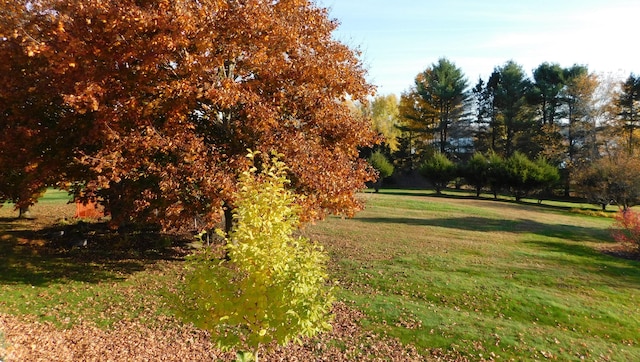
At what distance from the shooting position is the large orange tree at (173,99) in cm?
1001

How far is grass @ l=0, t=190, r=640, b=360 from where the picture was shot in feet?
33.4

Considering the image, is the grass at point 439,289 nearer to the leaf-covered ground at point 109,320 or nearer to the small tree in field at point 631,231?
the leaf-covered ground at point 109,320

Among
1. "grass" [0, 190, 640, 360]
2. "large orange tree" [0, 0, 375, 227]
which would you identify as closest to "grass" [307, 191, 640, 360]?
"grass" [0, 190, 640, 360]

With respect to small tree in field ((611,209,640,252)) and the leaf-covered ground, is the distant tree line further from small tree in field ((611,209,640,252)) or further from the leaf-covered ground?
the leaf-covered ground

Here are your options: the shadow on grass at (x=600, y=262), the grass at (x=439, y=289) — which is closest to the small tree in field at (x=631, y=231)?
the grass at (x=439, y=289)

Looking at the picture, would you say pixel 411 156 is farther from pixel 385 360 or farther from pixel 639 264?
pixel 385 360

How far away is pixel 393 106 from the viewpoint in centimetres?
7194

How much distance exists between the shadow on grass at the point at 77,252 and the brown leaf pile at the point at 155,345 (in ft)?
11.7

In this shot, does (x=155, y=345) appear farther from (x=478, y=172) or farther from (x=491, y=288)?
(x=478, y=172)

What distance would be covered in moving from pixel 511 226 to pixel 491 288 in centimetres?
1533

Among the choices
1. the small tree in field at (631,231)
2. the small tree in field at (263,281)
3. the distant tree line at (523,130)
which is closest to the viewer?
the small tree in field at (263,281)

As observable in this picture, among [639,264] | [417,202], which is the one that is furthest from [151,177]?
[417,202]

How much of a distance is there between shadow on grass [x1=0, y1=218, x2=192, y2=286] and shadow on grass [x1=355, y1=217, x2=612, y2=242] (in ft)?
47.9

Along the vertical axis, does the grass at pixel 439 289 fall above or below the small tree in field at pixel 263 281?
below
